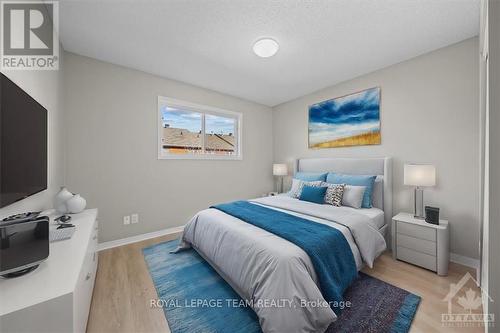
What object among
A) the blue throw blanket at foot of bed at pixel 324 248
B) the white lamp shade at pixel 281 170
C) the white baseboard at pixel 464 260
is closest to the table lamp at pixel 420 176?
the white baseboard at pixel 464 260

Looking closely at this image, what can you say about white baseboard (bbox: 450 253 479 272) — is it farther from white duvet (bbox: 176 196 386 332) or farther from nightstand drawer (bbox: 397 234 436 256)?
white duvet (bbox: 176 196 386 332)

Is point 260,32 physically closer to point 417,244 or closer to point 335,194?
point 335,194

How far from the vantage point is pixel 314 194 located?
2734 millimetres

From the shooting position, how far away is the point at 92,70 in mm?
2529

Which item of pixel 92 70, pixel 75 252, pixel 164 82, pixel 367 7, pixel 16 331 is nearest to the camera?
pixel 16 331

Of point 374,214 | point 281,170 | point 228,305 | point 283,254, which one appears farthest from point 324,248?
point 281,170

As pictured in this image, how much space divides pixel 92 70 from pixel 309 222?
333cm

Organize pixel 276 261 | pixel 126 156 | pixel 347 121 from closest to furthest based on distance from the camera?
pixel 276 261
pixel 126 156
pixel 347 121

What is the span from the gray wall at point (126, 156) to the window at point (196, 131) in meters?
0.12

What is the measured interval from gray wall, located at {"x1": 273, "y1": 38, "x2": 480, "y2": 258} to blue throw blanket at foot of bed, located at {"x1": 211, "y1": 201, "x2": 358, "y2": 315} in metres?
1.61

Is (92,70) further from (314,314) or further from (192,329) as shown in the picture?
(314,314)

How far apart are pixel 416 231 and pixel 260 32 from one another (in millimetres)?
2793

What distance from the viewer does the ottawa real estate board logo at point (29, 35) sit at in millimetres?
1225

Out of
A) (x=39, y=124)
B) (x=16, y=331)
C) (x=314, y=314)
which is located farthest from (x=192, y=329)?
(x=39, y=124)
